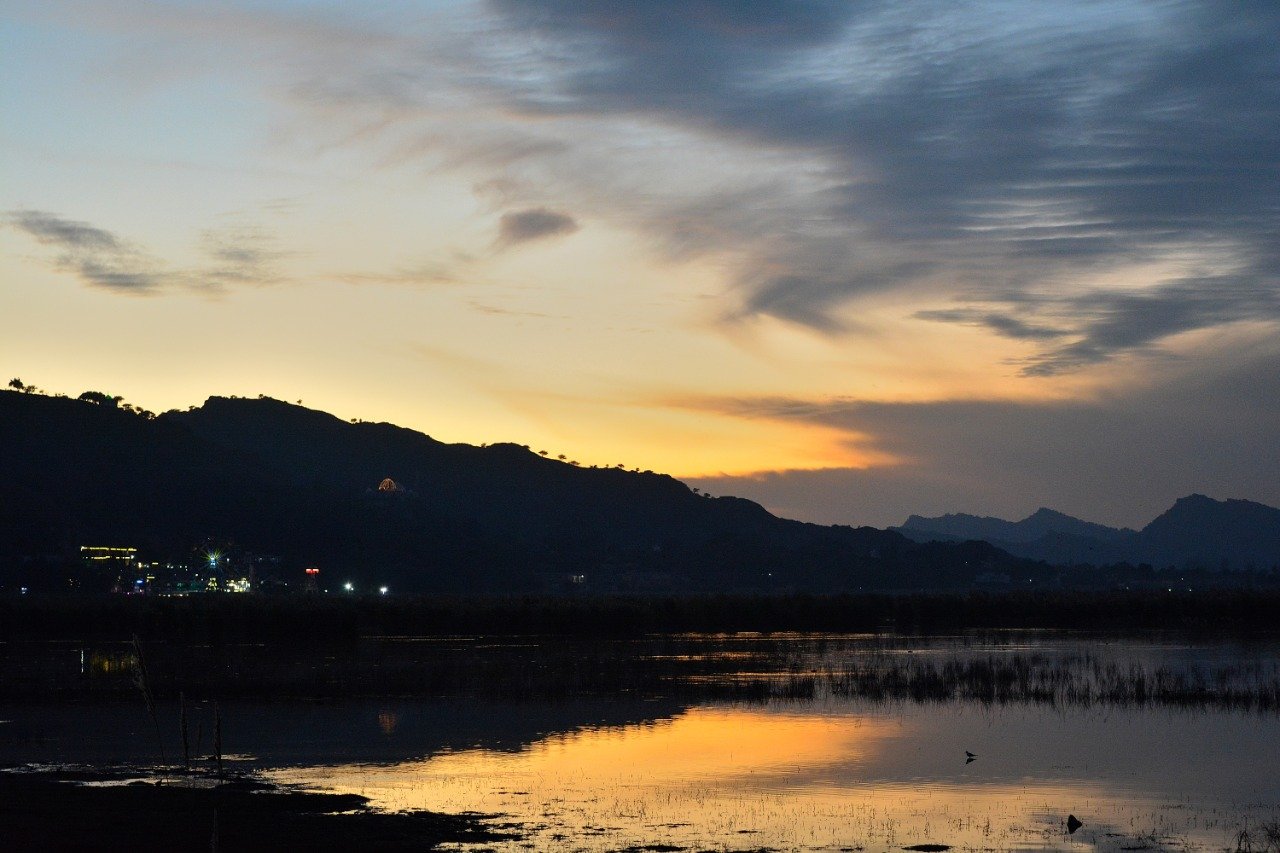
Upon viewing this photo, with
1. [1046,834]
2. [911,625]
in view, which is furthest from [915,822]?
[911,625]

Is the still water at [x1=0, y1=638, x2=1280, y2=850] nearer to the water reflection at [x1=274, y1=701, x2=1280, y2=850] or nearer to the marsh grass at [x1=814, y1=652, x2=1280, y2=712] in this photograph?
the water reflection at [x1=274, y1=701, x2=1280, y2=850]

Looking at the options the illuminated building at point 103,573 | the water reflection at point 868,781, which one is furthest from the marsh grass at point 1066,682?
the illuminated building at point 103,573

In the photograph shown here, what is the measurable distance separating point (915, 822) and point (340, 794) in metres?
9.66

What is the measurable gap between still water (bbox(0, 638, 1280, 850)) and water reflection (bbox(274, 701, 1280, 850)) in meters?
0.07

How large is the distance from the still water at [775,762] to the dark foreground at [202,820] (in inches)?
46.8

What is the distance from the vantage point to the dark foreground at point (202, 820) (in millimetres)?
19750

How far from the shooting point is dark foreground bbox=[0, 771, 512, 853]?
1975 centimetres

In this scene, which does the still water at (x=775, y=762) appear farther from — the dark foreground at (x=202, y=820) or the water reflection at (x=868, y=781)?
the dark foreground at (x=202, y=820)

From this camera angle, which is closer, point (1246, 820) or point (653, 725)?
point (1246, 820)

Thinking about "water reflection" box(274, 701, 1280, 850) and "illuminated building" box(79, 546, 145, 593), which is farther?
"illuminated building" box(79, 546, 145, 593)

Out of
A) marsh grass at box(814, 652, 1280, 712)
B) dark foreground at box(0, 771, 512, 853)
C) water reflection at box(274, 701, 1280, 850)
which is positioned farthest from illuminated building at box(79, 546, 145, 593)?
dark foreground at box(0, 771, 512, 853)

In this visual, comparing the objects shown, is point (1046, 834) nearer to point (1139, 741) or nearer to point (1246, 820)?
point (1246, 820)

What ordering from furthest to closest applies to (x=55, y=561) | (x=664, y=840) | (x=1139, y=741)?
(x=55, y=561) → (x=1139, y=741) → (x=664, y=840)

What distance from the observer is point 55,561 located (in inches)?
7343
